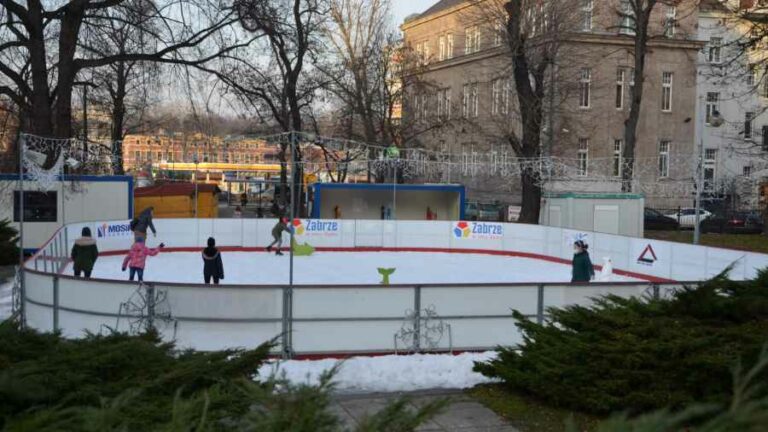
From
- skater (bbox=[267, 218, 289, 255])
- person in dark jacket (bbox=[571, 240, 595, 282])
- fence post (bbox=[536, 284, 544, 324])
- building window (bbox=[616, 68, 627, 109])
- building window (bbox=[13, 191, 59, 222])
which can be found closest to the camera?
fence post (bbox=[536, 284, 544, 324])

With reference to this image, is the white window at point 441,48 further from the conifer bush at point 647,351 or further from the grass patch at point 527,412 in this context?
the grass patch at point 527,412

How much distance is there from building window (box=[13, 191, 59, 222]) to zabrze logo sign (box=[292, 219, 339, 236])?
8.90m

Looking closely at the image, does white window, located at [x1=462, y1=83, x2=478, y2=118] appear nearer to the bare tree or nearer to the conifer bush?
the bare tree

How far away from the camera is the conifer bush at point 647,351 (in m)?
7.86

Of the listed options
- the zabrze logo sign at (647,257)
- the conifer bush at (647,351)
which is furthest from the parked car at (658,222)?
the conifer bush at (647,351)

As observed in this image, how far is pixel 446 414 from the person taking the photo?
872 cm

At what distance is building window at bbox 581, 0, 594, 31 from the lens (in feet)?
125

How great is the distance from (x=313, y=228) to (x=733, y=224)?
24.2m

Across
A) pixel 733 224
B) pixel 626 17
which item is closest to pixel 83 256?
pixel 626 17

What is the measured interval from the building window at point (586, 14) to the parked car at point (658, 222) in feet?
37.6

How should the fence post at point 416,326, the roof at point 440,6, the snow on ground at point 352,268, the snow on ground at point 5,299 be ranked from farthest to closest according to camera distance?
the roof at point 440,6 → the snow on ground at point 352,268 → the snow on ground at point 5,299 → the fence post at point 416,326

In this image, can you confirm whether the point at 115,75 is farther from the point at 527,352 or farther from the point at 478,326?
the point at 527,352

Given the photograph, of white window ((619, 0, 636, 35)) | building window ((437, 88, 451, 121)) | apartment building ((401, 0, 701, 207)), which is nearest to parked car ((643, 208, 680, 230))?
apartment building ((401, 0, 701, 207))

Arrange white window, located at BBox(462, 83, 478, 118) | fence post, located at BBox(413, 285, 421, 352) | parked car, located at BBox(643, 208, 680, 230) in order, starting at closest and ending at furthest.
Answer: fence post, located at BBox(413, 285, 421, 352), parked car, located at BBox(643, 208, 680, 230), white window, located at BBox(462, 83, 478, 118)
